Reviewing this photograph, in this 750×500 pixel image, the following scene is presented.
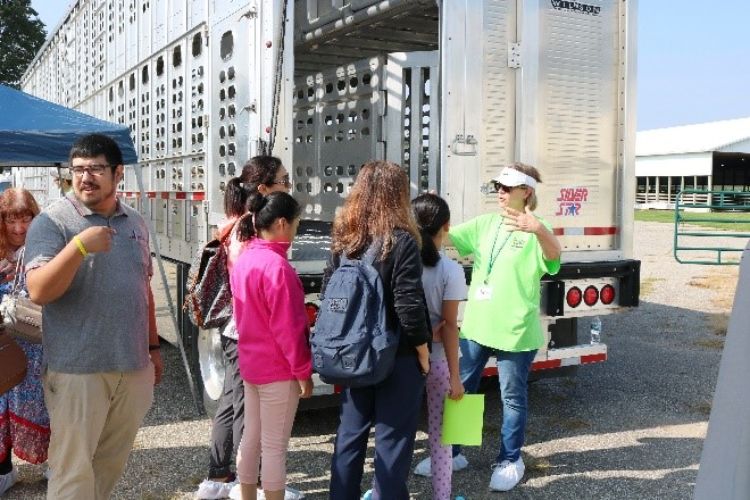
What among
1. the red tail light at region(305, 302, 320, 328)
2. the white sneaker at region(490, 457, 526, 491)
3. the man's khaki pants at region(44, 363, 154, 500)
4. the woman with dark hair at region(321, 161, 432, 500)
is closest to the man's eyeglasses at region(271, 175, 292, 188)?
the woman with dark hair at region(321, 161, 432, 500)

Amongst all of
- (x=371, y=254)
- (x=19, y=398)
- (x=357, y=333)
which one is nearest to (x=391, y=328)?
(x=357, y=333)

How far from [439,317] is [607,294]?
2023 mm

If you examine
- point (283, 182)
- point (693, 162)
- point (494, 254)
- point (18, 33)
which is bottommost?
point (494, 254)

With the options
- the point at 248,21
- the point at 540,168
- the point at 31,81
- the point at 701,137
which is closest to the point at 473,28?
the point at 540,168

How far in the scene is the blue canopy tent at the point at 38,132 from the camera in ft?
16.6

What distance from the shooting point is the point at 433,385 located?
3.55 m

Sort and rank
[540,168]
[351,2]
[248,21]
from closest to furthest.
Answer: [248,21] → [540,168] → [351,2]

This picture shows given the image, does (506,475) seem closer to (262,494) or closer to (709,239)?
(262,494)

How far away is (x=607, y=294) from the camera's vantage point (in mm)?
5039

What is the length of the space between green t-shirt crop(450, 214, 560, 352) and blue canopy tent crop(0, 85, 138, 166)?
2.55 metres

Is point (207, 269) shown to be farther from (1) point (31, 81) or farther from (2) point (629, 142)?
(1) point (31, 81)

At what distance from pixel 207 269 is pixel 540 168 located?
7.05ft

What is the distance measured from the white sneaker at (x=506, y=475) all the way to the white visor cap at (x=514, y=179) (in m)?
1.45

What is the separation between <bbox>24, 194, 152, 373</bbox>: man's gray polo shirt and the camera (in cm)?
270
